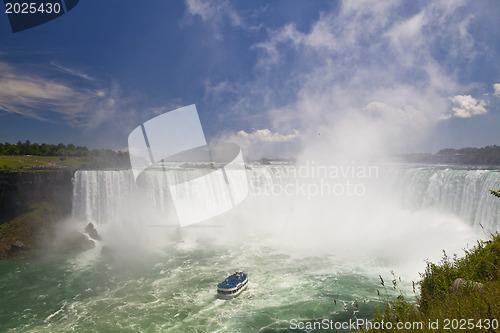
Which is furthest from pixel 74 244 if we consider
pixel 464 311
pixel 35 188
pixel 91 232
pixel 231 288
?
pixel 464 311

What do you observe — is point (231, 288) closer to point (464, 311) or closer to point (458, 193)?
point (464, 311)

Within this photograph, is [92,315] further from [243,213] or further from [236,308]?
[243,213]

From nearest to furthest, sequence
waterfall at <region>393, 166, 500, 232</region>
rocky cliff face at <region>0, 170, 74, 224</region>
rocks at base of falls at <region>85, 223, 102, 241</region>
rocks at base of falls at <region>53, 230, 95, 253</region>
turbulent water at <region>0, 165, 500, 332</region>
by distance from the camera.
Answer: turbulent water at <region>0, 165, 500, 332</region>
waterfall at <region>393, 166, 500, 232</region>
rocks at base of falls at <region>53, 230, 95, 253</region>
rocks at base of falls at <region>85, 223, 102, 241</region>
rocky cliff face at <region>0, 170, 74, 224</region>

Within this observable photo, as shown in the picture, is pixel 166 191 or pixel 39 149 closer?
pixel 166 191

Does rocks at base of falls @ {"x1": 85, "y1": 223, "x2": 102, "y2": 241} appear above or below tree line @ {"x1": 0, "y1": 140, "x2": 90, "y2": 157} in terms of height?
below

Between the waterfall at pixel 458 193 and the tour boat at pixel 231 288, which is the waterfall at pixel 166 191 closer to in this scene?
the waterfall at pixel 458 193

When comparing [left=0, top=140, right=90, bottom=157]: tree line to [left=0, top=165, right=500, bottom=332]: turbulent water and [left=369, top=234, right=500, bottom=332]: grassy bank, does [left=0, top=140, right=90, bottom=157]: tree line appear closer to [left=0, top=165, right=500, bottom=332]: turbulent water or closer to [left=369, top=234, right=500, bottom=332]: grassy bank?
[left=0, top=165, right=500, bottom=332]: turbulent water

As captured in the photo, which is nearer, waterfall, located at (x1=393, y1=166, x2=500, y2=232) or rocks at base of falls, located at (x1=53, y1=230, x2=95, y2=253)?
waterfall, located at (x1=393, y1=166, x2=500, y2=232)

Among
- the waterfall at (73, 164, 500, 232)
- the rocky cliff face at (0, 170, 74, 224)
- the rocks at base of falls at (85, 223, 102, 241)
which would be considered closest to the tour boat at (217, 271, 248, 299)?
the waterfall at (73, 164, 500, 232)
